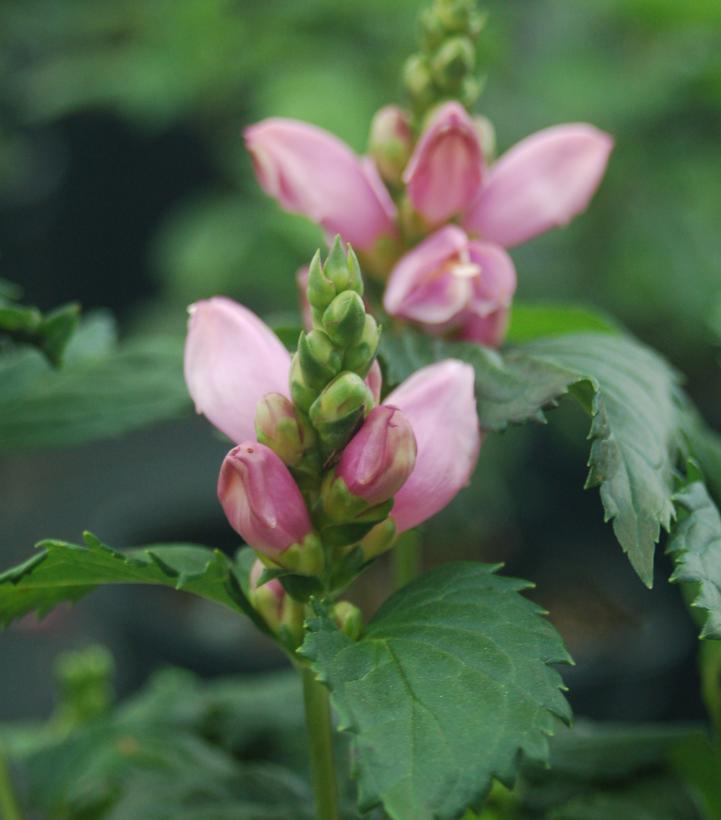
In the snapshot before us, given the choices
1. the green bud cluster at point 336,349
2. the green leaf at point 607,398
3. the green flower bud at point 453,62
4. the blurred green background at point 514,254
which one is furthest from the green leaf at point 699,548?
the blurred green background at point 514,254

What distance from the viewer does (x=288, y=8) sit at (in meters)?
1.86

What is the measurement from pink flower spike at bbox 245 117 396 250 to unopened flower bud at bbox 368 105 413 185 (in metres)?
0.01

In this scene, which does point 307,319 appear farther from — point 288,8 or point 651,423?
point 288,8

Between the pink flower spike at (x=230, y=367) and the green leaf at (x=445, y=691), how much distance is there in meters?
0.08

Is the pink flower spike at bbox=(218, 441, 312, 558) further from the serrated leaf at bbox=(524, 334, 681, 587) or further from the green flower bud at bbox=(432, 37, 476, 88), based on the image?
the green flower bud at bbox=(432, 37, 476, 88)

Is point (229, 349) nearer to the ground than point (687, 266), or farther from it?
farther from it

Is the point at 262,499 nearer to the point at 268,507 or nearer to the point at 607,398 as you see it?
the point at 268,507

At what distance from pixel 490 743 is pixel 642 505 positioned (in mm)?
99

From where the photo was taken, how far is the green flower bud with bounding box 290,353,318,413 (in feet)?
1.26

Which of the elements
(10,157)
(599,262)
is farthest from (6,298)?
(10,157)

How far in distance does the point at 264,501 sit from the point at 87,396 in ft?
0.73

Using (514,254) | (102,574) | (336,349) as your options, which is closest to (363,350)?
(336,349)

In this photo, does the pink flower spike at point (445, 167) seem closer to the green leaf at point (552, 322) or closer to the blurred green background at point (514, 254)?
the green leaf at point (552, 322)

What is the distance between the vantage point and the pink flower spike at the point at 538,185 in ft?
1.76
